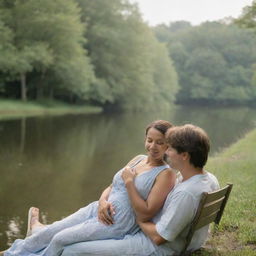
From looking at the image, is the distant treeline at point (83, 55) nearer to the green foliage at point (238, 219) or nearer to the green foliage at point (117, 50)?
the green foliage at point (117, 50)

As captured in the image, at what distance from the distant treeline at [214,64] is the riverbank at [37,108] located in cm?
3882

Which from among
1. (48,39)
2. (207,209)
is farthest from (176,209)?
(48,39)

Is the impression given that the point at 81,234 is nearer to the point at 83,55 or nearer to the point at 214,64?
the point at 83,55

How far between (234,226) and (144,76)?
4303cm

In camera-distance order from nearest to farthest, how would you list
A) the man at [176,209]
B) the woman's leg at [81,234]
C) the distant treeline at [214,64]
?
1. the man at [176,209]
2. the woman's leg at [81,234]
3. the distant treeline at [214,64]

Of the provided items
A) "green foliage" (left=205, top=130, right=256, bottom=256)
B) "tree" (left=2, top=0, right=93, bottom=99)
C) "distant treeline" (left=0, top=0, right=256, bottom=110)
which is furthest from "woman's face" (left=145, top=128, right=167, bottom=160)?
"tree" (left=2, top=0, right=93, bottom=99)

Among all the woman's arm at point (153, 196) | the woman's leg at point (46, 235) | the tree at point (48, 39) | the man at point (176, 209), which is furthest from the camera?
the tree at point (48, 39)

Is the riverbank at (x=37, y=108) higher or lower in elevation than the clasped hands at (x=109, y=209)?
lower

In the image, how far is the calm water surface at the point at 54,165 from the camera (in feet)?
31.3

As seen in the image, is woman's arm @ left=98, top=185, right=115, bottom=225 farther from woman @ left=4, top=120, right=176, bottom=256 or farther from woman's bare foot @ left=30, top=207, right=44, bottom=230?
woman's bare foot @ left=30, top=207, right=44, bottom=230

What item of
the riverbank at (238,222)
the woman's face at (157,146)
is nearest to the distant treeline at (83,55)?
the riverbank at (238,222)

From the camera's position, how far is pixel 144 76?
48.7 meters

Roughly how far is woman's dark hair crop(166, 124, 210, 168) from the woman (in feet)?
1.31

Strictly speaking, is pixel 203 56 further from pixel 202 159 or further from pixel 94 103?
pixel 202 159
